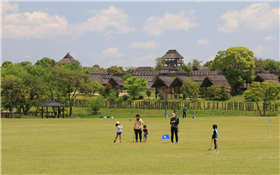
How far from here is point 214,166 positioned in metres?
12.6

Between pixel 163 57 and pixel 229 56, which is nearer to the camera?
pixel 229 56

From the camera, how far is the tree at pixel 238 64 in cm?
8431

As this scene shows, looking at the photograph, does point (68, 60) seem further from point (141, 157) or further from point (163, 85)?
point (141, 157)

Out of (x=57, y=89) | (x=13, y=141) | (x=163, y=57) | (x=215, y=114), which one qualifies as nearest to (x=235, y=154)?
(x=13, y=141)

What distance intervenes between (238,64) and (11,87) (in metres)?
58.0

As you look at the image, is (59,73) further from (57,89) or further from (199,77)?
(199,77)

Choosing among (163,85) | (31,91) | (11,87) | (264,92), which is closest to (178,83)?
(163,85)

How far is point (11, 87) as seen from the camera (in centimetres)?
5691

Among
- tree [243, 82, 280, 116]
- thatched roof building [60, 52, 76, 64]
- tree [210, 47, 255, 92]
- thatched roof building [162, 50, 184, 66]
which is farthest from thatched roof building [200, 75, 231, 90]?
thatched roof building [60, 52, 76, 64]

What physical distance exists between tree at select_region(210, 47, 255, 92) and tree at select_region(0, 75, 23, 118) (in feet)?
174

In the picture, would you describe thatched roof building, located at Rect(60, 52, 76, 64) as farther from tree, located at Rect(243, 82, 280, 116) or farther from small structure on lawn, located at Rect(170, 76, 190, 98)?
tree, located at Rect(243, 82, 280, 116)

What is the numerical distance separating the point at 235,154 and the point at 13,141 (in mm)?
14224

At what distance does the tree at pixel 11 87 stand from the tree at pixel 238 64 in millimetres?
53155

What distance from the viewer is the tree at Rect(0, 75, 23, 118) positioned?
5625 centimetres
